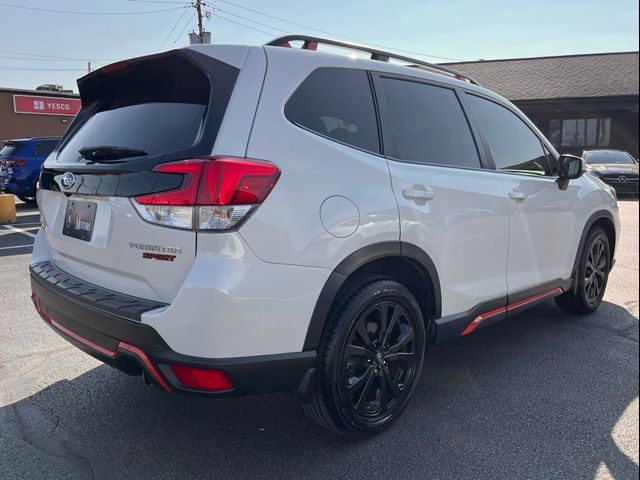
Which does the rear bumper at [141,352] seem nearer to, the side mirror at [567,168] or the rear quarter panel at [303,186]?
the rear quarter panel at [303,186]

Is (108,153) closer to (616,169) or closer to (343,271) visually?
(343,271)

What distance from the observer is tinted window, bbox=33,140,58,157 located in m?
14.2

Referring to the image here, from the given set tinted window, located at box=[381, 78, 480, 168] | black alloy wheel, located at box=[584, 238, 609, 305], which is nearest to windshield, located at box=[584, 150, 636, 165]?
black alloy wheel, located at box=[584, 238, 609, 305]

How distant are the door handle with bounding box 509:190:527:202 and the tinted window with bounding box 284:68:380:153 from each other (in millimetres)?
1220

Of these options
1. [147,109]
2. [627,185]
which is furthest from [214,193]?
[627,185]

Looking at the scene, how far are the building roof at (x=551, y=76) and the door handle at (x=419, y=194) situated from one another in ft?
60.2

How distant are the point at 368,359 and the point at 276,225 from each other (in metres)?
0.93

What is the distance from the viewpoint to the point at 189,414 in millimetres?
3043

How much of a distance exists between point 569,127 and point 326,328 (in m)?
23.8

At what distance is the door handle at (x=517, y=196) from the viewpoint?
3534mm

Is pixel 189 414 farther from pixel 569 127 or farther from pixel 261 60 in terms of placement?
pixel 569 127

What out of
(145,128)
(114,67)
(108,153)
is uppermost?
(114,67)

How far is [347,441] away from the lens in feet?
9.07

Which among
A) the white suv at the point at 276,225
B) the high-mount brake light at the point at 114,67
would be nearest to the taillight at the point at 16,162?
the white suv at the point at 276,225
